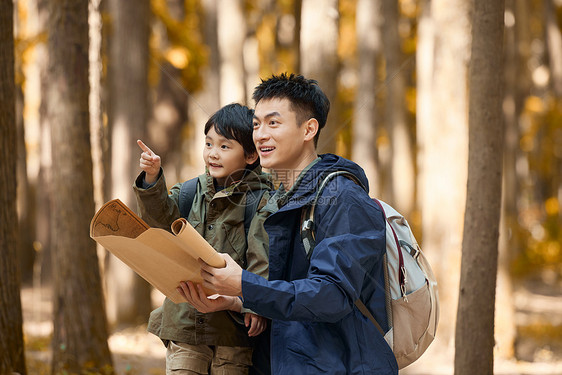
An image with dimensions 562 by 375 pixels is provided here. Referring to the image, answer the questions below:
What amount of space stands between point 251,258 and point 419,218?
19148mm

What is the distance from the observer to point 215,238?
9.96 ft

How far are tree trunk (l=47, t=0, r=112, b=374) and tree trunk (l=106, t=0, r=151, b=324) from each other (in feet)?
13.7

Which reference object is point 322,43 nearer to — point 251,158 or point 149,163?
point 251,158

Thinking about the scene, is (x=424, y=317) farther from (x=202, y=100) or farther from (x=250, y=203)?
(x=202, y=100)

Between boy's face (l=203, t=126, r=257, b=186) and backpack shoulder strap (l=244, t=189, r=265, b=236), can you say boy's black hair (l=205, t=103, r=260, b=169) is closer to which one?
boy's face (l=203, t=126, r=257, b=186)

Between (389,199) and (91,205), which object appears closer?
(91,205)

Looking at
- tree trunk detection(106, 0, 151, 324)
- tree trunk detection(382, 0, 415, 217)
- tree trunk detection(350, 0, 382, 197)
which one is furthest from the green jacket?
tree trunk detection(382, 0, 415, 217)

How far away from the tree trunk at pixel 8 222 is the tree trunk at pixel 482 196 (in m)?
3.08

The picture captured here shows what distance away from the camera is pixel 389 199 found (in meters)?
19.5

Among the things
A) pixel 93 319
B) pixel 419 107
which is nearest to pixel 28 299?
pixel 93 319

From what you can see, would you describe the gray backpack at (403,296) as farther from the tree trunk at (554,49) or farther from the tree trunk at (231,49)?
the tree trunk at (554,49)

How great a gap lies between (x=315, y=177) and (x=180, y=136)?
10772 mm

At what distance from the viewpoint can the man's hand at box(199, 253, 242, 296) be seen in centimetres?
228

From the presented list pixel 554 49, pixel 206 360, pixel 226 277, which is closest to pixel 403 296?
pixel 226 277
